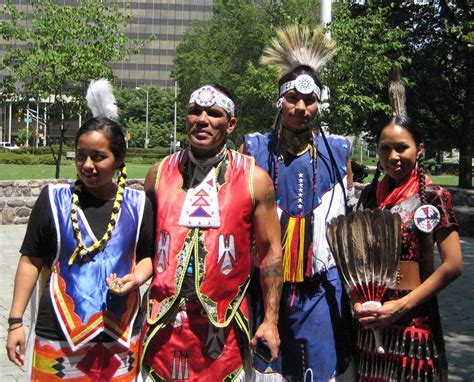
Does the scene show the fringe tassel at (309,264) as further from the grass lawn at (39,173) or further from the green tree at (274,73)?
the grass lawn at (39,173)

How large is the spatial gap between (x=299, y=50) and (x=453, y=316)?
440 cm

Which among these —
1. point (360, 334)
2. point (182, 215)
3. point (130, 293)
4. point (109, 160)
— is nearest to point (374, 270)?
point (360, 334)

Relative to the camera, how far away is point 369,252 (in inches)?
106

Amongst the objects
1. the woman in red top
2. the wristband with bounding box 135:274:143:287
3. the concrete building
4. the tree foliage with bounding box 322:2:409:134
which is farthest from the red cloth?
the concrete building

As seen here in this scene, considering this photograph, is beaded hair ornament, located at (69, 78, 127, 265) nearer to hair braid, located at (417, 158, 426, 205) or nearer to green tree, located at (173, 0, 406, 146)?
hair braid, located at (417, 158, 426, 205)

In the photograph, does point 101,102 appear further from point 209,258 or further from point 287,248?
point 287,248

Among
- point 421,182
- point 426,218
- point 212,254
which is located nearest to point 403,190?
point 421,182

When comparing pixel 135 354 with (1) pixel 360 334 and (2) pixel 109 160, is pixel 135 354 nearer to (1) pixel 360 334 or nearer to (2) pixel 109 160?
(2) pixel 109 160

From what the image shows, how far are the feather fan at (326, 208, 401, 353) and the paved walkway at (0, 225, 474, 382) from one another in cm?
253

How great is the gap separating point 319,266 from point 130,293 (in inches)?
40.0

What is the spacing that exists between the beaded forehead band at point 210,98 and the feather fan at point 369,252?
2.49ft

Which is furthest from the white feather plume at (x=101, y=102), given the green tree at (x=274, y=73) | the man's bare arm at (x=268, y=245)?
the green tree at (x=274, y=73)

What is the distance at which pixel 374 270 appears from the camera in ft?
8.85

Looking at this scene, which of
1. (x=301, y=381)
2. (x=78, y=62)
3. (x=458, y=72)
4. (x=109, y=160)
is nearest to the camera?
(x=109, y=160)
